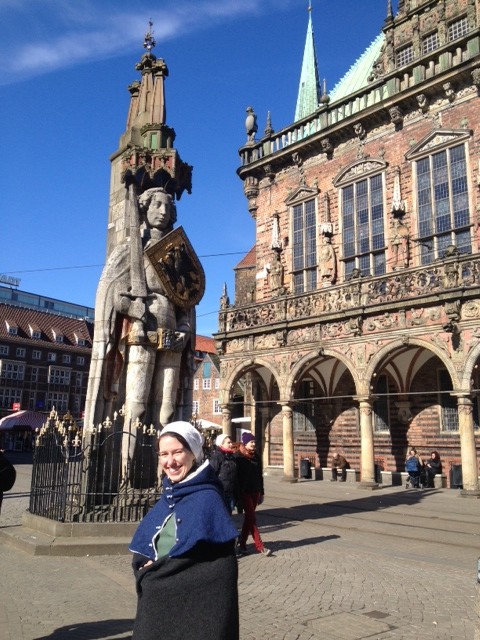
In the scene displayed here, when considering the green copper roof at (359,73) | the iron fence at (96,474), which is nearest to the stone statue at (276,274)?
the green copper roof at (359,73)

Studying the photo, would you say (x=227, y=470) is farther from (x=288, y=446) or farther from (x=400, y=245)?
(x=400, y=245)

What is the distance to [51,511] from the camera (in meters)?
7.97

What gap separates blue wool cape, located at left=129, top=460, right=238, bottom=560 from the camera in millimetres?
2365

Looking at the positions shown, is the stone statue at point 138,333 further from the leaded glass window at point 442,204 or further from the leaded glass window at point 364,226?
the leaded glass window at point 364,226

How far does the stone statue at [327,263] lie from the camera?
23.7m

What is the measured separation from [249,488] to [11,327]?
189ft

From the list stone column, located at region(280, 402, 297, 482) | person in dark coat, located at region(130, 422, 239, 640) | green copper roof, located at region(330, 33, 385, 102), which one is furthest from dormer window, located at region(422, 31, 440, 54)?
person in dark coat, located at region(130, 422, 239, 640)

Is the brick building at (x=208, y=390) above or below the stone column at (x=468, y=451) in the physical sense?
above

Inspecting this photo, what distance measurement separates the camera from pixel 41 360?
61625 mm

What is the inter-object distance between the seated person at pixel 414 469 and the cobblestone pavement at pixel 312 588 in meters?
8.53

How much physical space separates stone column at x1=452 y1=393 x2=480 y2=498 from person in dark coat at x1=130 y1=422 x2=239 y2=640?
1607 centimetres

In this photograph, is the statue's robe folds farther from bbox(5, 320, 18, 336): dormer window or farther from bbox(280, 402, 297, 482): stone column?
bbox(5, 320, 18, 336): dormer window

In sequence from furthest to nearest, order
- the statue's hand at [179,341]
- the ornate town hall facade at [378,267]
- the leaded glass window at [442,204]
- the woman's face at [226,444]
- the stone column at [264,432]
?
1. the stone column at [264,432]
2. the leaded glass window at [442,204]
3. the ornate town hall facade at [378,267]
4. the statue's hand at [179,341]
5. the woman's face at [226,444]

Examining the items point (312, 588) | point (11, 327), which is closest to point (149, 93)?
point (312, 588)
